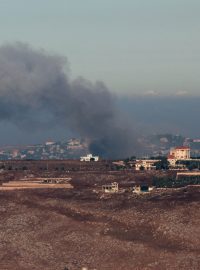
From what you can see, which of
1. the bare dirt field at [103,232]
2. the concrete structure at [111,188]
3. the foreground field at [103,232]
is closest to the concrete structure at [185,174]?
the concrete structure at [111,188]

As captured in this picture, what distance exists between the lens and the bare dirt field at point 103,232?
9750 cm

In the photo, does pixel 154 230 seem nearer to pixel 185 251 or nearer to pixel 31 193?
pixel 185 251

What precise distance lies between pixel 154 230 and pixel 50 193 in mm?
44358

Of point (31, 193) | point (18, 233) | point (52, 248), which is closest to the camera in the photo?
point (52, 248)

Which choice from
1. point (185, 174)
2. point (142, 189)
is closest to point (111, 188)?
point (142, 189)

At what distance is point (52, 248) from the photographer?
4154 inches

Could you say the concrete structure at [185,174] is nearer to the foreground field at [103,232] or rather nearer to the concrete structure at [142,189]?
the concrete structure at [142,189]

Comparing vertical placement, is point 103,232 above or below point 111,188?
below

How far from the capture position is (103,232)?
10975 cm

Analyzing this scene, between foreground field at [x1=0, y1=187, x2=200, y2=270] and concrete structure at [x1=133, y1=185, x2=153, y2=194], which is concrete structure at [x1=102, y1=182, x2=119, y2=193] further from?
foreground field at [x1=0, y1=187, x2=200, y2=270]

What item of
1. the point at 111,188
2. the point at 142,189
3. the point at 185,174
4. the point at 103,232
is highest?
the point at 185,174

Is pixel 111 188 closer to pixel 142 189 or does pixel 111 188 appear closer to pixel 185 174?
pixel 142 189

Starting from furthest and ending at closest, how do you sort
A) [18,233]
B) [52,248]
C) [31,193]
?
[31,193] → [18,233] → [52,248]

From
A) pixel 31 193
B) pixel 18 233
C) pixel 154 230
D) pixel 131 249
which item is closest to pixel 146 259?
pixel 131 249
